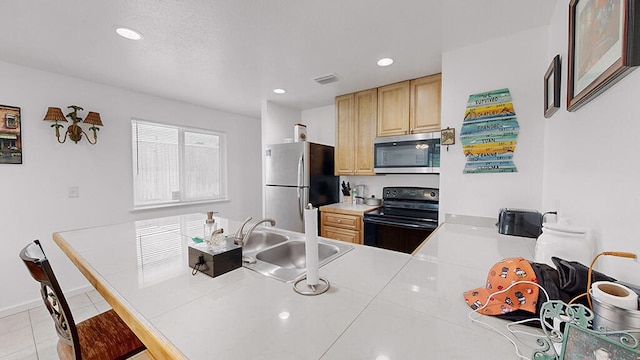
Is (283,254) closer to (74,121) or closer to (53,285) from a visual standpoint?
(53,285)

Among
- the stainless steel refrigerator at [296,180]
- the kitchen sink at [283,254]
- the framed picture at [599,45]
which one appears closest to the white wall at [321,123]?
the stainless steel refrigerator at [296,180]

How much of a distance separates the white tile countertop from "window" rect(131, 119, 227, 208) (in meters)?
2.17

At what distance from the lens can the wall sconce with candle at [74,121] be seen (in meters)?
2.44

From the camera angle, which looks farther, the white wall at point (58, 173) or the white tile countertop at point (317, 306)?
the white wall at point (58, 173)

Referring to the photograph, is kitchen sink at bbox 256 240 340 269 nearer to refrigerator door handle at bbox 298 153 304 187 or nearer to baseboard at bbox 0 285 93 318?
refrigerator door handle at bbox 298 153 304 187

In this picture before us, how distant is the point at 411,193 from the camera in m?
2.78

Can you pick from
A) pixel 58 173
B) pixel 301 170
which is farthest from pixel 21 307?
pixel 301 170

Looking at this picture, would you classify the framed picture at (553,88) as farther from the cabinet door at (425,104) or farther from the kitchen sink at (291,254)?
the kitchen sink at (291,254)

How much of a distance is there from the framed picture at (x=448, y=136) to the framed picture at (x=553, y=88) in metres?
0.57

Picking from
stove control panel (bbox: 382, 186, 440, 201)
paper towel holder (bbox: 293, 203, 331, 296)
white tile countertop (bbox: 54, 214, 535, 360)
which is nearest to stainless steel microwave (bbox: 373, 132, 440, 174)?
stove control panel (bbox: 382, 186, 440, 201)

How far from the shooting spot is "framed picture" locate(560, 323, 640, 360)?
38cm

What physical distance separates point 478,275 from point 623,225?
456mm

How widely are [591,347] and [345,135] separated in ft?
9.64

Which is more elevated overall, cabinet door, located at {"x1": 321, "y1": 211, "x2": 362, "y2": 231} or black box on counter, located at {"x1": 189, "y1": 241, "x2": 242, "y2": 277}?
black box on counter, located at {"x1": 189, "y1": 241, "x2": 242, "y2": 277}
